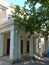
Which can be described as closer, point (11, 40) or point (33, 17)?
point (33, 17)

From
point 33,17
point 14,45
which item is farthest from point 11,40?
point 33,17

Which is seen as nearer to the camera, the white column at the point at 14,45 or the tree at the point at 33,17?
the tree at the point at 33,17

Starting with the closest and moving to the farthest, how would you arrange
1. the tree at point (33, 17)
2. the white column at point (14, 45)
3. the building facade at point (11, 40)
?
the tree at point (33, 17), the white column at point (14, 45), the building facade at point (11, 40)

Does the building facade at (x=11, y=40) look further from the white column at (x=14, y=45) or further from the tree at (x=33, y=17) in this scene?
the tree at (x=33, y=17)

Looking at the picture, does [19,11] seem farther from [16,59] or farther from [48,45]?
[48,45]

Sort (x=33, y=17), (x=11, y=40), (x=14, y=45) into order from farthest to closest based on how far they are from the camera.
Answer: (x=11, y=40)
(x=14, y=45)
(x=33, y=17)

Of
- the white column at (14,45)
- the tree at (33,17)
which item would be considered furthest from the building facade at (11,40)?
the tree at (33,17)

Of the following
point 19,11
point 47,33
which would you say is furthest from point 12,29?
point 47,33

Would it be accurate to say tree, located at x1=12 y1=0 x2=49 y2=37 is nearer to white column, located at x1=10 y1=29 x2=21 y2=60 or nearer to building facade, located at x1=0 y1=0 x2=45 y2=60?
building facade, located at x1=0 y1=0 x2=45 y2=60

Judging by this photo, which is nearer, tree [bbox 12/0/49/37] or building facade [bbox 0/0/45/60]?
tree [bbox 12/0/49/37]

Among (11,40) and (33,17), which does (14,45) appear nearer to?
(11,40)

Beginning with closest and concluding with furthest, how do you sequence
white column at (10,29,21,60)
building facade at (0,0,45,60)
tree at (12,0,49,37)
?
tree at (12,0,49,37), white column at (10,29,21,60), building facade at (0,0,45,60)

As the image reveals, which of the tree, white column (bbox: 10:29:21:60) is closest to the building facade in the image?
white column (bbox: 10:29:21:60)

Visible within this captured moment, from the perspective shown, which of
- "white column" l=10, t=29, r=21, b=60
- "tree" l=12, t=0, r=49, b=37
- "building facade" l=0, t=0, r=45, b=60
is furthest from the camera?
"building facade" l=0, t=0, r=45, b=60
